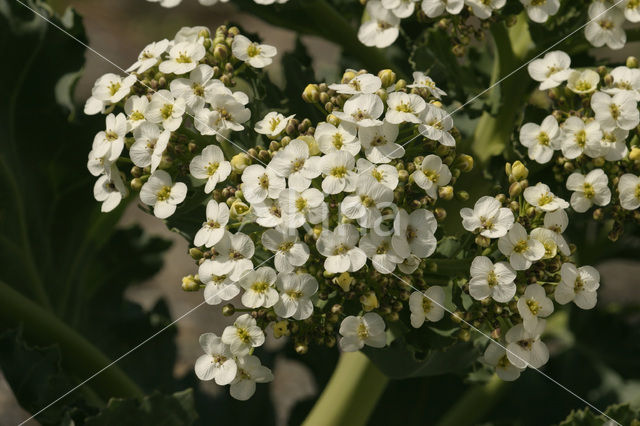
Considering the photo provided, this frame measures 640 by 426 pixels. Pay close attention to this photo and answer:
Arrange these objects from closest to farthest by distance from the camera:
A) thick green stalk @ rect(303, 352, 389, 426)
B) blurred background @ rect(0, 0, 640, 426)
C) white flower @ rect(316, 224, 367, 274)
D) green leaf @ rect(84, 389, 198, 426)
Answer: white flower @ rect(316, 224, 367, 274) < green leaf @ rect(84, 389, 198, 426) < thick green stalk @ rect(303, 352, 389, 426) < blurred background @ rect(0, 0, 640, 426)

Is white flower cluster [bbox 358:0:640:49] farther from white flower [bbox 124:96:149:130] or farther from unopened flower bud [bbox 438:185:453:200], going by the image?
white flower [bbox 124:96:149:130]

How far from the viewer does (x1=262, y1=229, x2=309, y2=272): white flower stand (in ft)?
3.25

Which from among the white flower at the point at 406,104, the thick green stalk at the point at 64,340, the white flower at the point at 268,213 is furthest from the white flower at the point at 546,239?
the thick green stalk at the point at 64,340

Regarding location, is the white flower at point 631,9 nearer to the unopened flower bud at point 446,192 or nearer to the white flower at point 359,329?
the unopened flower bud at point 446,192

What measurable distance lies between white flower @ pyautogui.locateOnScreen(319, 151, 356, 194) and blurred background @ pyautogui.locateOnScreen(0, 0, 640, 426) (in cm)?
50

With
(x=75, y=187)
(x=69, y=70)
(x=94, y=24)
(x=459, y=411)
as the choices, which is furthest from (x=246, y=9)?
(x=94, y=24)

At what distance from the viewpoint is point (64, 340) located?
4.78 feet

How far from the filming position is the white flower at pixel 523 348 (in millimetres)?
1055

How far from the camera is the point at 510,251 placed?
3.37ft

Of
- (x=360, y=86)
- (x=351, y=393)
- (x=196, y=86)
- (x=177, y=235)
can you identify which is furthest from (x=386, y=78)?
(x=177, y=235)

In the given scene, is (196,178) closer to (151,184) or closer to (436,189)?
(151,184)

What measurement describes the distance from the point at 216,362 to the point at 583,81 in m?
0.63

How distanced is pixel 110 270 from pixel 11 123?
0.38 m

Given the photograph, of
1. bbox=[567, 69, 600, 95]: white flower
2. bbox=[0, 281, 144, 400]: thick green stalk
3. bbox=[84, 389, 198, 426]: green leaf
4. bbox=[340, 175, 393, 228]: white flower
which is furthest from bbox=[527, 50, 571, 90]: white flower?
bbox=[0, 281, 144, 400]: thick green stalk
